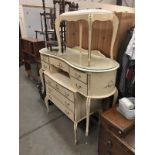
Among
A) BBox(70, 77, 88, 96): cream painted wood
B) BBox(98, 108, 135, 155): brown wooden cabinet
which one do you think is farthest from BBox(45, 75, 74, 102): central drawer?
BBox(98, 108, 135, 155): brown wooden cabinet

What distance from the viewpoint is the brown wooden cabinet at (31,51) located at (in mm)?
3324

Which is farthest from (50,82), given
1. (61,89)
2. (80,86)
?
(80,86)

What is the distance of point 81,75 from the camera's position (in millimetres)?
1499

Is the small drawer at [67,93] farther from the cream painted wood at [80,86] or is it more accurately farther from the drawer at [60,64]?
the drawer at [60,64]

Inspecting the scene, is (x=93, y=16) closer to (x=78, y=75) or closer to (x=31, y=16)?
(x=78, y=75)

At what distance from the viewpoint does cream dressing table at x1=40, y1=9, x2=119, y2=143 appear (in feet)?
4.66

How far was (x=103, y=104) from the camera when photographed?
1.95 metres

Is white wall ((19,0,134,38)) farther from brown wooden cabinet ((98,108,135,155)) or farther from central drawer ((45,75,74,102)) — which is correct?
brown wooden cabinet ((98,108,135,155))

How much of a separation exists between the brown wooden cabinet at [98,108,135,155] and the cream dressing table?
244 millimetres

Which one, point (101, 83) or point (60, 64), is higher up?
point (60, 64)

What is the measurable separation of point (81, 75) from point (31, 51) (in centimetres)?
235

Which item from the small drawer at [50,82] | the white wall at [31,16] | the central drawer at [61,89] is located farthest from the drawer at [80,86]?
the white wall at [31,16]
